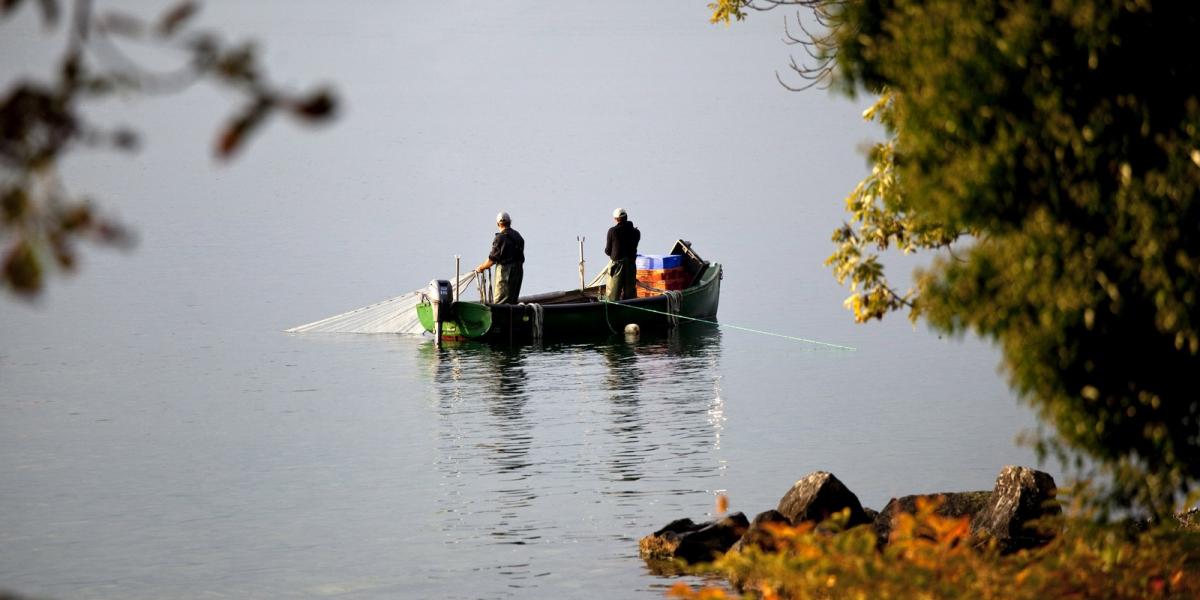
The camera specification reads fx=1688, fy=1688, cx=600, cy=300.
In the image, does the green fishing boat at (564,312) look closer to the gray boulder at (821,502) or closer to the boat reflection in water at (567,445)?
the boat reflection in water at (567,445)

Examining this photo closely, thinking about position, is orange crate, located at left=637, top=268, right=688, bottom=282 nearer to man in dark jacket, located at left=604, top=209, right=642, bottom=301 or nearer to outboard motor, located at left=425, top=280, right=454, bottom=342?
man in dark jacket, located at left=604, top=209, right=642, bottom=301

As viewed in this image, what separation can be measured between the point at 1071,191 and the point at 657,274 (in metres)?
27.6

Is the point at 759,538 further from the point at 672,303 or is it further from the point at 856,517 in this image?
the point at 672,303

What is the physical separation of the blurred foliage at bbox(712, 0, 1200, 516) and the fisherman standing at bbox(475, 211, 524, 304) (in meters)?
21.0

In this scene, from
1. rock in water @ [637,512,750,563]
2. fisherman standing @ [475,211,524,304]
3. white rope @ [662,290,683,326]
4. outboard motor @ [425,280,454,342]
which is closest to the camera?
rock in water @ [637,512,750,563]

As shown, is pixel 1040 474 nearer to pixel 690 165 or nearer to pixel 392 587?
pixel 392 587

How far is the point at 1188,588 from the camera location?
9.09 m

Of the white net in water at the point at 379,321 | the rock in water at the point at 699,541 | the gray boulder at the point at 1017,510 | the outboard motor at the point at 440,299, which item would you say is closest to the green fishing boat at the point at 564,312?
the outboard motor at the point at 440,299

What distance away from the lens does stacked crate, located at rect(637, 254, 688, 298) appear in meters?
35.3

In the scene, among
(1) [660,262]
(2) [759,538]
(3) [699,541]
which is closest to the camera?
(2) [759,538]

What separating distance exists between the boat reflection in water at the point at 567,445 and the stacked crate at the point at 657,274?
6.73ft

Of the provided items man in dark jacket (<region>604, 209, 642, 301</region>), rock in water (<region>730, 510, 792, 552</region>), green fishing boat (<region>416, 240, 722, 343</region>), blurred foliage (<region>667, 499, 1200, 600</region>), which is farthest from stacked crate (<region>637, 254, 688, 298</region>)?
blurred foliage (<region>667, 499, 1200, 600</region>)

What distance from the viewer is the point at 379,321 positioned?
129ft

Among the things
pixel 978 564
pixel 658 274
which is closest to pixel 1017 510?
pixel 978 564
